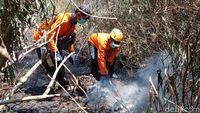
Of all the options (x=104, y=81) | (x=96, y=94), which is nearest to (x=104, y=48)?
(x=104, y=81)

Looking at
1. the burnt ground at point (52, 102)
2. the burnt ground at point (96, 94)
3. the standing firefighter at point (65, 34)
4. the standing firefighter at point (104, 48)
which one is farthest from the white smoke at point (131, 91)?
the standing firefighter at point (65, 34)

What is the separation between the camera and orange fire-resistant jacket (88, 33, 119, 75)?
6.99 meters

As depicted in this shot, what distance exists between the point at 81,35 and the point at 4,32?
22.1ft

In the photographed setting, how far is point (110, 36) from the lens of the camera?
7066 millimetres

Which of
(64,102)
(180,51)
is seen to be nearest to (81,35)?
(64,102)

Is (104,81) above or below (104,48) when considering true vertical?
below

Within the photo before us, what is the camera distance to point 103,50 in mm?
7102

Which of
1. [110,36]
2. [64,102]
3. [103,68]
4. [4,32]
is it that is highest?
[4,32]

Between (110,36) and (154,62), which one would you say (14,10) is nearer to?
(110,36)

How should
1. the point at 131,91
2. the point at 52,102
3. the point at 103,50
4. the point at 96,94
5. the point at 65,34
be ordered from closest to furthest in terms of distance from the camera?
the point at 103,50, the point at 65,34, the point at 52,102, the point at 96,94, the point at 131,91

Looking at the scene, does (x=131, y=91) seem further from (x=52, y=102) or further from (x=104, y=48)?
(x=52, y=102)

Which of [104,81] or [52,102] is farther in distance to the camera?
[52,102]

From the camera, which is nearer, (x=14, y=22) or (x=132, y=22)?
(x=14, y=22)

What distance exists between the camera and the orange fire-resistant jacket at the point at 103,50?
275 inches
